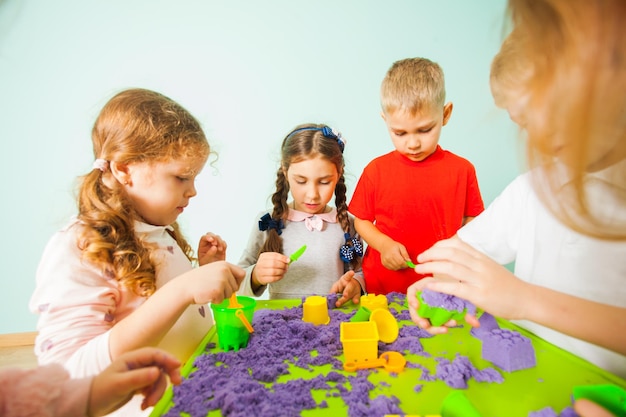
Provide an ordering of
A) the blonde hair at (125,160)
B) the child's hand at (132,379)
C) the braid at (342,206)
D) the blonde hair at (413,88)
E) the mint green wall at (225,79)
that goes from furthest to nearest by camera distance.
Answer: the mint green wall at (225,79), the braid at (342,206), the blonde hair at (413,88), the blonde hair at (125,160), the child's hand at (132,379)

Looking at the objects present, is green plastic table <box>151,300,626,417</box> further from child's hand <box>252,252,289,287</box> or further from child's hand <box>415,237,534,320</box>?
child's hand <box>252,252,289,287</box>

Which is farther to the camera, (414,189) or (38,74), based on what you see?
(38,74)

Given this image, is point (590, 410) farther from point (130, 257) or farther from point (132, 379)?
point (130, 257)

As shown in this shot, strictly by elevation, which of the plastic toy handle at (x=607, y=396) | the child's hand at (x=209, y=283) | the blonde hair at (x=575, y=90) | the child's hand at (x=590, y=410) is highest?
the blonde hair at (x=575, y=90)

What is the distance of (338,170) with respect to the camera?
98cm

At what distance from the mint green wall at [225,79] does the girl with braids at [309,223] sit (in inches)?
10.6

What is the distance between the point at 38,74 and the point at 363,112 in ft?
3.34

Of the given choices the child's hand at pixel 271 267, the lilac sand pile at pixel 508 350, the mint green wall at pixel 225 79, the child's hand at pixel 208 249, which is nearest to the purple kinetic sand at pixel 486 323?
the lilac sand pile at pixel 508 350

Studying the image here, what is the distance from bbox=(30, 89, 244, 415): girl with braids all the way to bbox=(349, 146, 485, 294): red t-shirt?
0.50 metres

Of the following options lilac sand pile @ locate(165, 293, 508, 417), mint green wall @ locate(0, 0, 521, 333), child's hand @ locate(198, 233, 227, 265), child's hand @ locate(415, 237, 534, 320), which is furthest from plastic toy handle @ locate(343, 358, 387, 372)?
mint green wall @ locate(0, 0, 521, 333)

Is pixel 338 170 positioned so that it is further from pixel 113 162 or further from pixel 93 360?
pixel 93 360

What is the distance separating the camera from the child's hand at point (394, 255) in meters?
0.85

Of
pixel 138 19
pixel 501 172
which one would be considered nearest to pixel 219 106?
pixel 138 19

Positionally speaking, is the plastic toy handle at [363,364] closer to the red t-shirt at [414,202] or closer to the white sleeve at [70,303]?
the white sleeve at [70,303]
